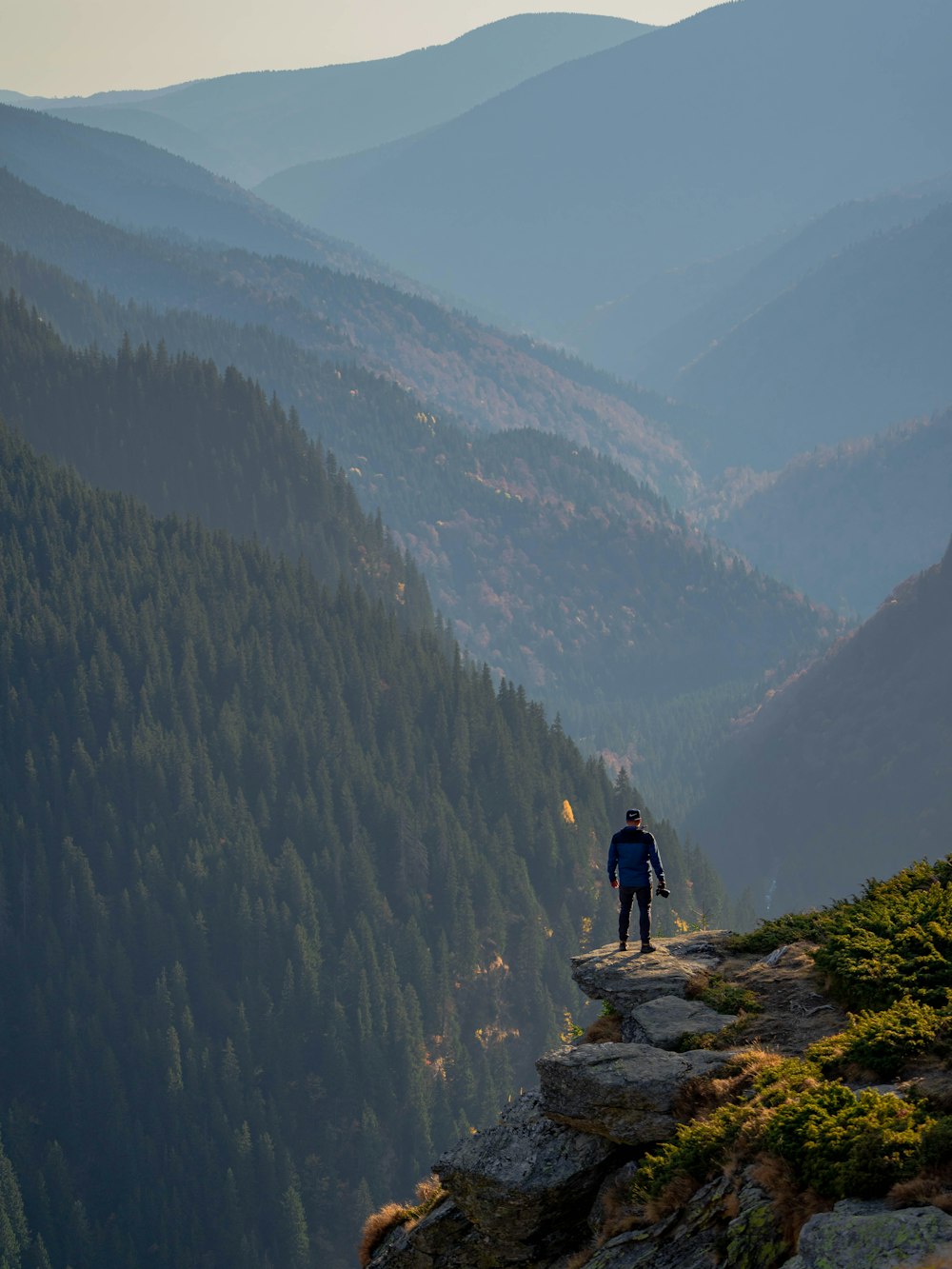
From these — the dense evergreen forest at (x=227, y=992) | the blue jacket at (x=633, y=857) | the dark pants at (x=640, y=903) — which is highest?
the blue jacket at (x=633, y=857)

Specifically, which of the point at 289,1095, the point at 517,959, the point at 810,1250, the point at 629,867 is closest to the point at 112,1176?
the point at 289,1095

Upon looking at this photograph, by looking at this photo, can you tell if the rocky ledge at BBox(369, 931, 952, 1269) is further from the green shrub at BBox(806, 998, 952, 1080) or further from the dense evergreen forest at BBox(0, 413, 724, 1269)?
the dense evergreen forest at BBox(0, 413, 724, 1269)

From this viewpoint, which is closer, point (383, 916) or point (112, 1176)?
point (112, 1176)

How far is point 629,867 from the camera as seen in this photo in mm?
30016

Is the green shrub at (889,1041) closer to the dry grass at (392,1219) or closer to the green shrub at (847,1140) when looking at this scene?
the green shrub at (847,1140)

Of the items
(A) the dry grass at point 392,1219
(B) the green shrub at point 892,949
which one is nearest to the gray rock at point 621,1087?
(B) the green shrub at point 892,949

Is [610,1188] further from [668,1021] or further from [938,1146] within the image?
[938,1146]

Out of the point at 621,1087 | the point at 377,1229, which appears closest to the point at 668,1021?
the point at 621,1087

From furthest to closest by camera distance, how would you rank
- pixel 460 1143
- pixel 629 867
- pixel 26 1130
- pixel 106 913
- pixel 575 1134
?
pixel 106 913 < pixel 26 1130 < pixel 629 867 < pixel 460 1143 < pixel 575 1134

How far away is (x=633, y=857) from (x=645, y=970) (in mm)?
2856

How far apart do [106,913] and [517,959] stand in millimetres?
59609

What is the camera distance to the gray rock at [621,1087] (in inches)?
894

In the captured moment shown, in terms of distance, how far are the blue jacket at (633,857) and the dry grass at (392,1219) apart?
7894 millimetres

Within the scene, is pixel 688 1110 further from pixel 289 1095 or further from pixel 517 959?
pixel 517 959
